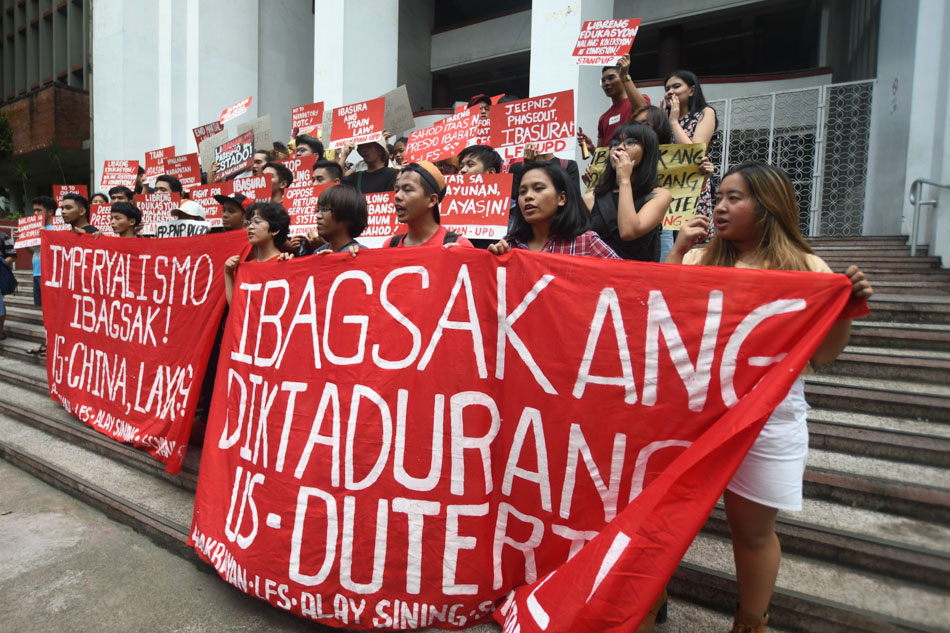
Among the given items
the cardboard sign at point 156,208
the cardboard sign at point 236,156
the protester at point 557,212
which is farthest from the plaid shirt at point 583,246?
the cardboard sign at point 236,156

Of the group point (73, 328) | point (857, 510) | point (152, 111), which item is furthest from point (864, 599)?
point (152, 111)

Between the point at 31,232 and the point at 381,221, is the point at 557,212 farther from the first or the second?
the point at 31,232

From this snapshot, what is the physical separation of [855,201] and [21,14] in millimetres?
27920

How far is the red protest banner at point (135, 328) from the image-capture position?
3549 millimetres

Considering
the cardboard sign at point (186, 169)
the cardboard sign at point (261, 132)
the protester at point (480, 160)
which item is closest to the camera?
the protester at point (480, 160)

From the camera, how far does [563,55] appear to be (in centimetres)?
710

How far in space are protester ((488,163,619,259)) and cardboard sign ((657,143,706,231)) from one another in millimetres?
1011

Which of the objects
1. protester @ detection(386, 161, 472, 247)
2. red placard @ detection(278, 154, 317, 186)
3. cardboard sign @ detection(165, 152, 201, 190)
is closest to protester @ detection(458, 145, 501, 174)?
protester @ detection(386, 161, 472, 247)

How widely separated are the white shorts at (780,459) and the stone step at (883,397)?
5.50ft

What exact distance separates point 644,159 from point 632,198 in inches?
9.7

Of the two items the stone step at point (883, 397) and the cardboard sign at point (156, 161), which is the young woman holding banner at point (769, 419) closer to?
the stone step at point (883, 397)

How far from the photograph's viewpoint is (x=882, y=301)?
4.26 meters

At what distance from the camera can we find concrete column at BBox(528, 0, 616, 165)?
7.04 meters

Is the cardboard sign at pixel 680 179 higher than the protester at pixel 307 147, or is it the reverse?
the protester at pixel 307 147
